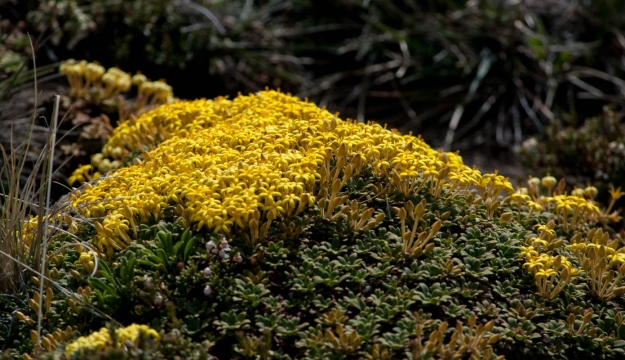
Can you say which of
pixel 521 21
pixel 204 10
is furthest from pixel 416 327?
pixel 521 21

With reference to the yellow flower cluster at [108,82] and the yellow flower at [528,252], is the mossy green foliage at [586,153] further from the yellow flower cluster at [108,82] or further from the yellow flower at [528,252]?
the yellow flower cluster at [108,82]

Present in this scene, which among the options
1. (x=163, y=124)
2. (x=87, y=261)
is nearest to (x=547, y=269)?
(x=87, y=261)

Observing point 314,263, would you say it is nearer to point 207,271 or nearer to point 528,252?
point 207,271

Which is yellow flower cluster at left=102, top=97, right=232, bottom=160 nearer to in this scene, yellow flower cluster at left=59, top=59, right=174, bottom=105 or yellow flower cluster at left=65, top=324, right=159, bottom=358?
yellow flower cluster at left=59, top=59, right=174, bottom=105

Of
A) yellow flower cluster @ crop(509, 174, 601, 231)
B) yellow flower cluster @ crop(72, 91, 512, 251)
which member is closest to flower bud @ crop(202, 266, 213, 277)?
yellow flower cluster @ crop(72, 91, 512, 251)

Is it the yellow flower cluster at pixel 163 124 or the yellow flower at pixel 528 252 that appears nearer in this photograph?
the yellow flower at pixel 528 252

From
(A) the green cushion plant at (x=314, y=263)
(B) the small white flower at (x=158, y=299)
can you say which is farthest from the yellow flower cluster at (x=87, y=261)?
(B) the small white flower at (x=158, y=299)

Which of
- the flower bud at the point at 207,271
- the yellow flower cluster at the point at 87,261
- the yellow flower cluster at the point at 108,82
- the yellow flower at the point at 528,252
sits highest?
the yellow flower at the point at 528,252

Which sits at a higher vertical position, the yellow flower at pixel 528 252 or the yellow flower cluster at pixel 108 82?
the yellow flower at pixel 528 252

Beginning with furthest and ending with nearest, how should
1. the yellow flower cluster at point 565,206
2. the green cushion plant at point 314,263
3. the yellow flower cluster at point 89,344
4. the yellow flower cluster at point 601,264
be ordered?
the yellow flower cluster at point 565,206
the yellow flower cluster at point 601,264
the green cushion plant at point 314,263
the yellow flower cluster at point 89,344
